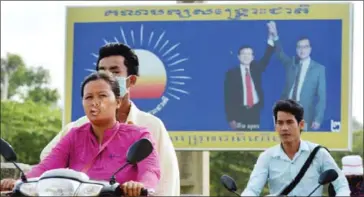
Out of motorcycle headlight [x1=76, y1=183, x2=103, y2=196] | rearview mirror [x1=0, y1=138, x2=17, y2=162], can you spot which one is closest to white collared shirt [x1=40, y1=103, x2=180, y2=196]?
rearview mirror [x1=0, y1=138, x2=17, y2=162]

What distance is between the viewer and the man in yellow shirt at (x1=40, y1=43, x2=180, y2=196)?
518cm

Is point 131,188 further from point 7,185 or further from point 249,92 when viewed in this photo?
point 249,92

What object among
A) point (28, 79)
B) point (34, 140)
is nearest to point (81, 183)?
point (34, 140)

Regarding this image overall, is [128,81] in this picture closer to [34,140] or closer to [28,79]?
[34,140]

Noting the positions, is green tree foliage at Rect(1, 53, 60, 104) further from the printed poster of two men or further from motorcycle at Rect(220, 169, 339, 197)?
motorcycle at Rect(220, 169, 339, 197)

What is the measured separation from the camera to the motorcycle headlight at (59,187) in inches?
134

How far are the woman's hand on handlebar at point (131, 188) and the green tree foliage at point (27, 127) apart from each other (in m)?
23.2

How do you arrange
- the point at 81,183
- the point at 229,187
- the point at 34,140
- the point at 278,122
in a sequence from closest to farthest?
the point at 81,183, the point at 229,187, the point at 278,122, the point at 34,140

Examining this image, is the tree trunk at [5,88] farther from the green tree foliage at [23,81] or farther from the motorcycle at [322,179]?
the motorcycle at [322,179]

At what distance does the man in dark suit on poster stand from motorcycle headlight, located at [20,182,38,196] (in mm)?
11510

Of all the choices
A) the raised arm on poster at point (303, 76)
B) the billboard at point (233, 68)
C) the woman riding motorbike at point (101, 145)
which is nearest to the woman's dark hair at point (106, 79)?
the woman riding motorbike at point (101, 145)

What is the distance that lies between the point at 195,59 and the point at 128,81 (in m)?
9.75

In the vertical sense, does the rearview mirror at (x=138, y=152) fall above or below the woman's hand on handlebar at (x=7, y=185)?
above

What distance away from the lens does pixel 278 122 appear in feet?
19.9
